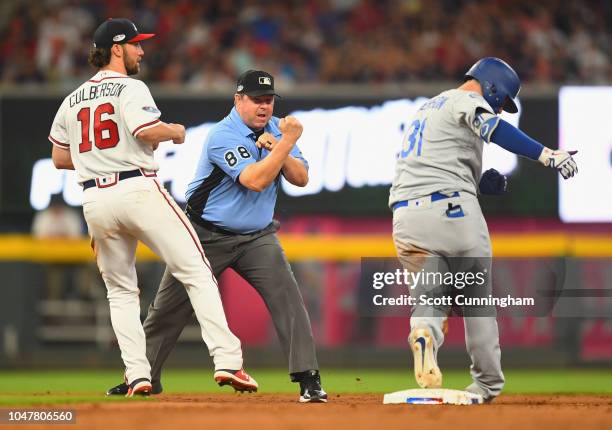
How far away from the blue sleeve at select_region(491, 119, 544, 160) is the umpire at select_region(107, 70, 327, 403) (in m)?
1.14

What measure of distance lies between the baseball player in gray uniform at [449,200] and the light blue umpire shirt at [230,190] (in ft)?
2.17

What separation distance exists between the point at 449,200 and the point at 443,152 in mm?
262

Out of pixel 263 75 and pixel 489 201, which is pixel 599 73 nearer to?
pixel 489 201

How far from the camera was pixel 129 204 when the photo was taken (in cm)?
588

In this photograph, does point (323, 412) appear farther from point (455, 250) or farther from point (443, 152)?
point (443, 152)

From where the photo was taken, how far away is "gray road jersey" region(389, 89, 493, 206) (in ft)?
19.5

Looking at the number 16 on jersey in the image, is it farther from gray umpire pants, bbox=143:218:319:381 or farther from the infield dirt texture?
the infield dirt texture

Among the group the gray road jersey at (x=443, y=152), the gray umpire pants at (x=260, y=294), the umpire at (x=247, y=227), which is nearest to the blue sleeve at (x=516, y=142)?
the gray road jersey at (x=443, y=152)

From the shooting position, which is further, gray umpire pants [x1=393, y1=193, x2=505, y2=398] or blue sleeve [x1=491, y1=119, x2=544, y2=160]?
gray umpire pants [x1=393, y1=193, x2=505, y2=398]

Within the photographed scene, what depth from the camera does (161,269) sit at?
38.8 ft

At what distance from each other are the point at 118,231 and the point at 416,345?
1.70m

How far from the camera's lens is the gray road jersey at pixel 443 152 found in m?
5.95

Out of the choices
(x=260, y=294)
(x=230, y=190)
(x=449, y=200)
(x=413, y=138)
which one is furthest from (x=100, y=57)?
(x=449, y=200)

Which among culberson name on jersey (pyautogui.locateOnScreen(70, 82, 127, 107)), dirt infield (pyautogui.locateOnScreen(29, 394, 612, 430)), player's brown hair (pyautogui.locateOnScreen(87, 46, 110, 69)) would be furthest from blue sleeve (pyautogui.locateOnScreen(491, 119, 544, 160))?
player's brown hair (pyautogui.locateOnScreen(87, 46, 110, 69))
